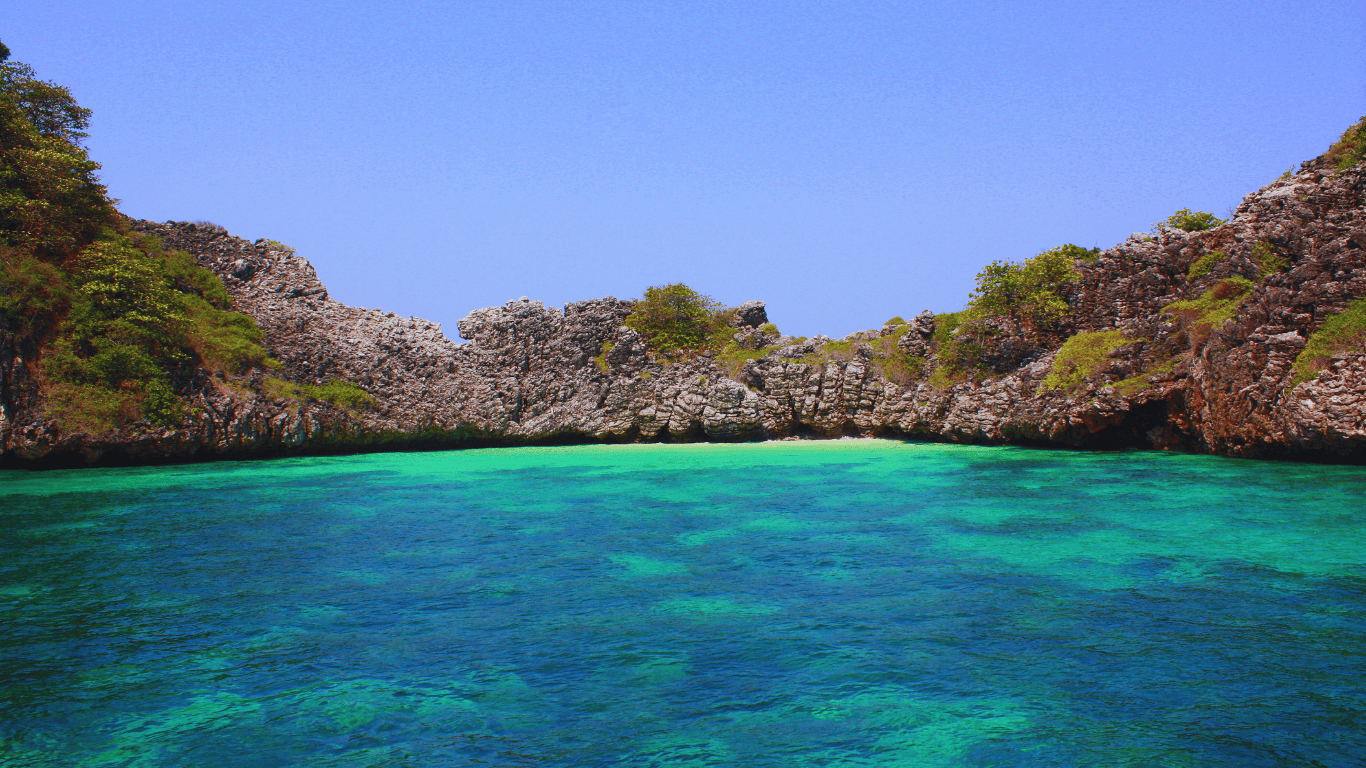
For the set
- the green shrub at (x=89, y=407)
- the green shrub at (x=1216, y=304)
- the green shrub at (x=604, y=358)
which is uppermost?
the green shrub at (x=1216, y=304)

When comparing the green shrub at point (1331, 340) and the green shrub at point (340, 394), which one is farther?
the green shrub at point (340, 394)

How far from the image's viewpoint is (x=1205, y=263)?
30781mm

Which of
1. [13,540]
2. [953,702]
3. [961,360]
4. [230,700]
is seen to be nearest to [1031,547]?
[953,702]

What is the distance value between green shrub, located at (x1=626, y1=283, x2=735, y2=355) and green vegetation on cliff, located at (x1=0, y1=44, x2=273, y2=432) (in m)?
20.5

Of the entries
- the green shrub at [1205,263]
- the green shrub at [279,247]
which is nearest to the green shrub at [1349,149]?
the green shrub at [1205,263]

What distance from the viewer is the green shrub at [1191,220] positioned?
120 ft

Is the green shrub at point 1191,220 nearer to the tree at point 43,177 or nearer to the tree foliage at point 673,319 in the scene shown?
the tree foliage at point 673,319

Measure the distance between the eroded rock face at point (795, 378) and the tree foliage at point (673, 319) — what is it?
1.12 m

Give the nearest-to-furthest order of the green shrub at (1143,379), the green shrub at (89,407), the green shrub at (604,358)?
the green shrub at (89,407)
the green shrub at (1143,379)
the green shrub at (604,358)

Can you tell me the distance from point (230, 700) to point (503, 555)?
688cm

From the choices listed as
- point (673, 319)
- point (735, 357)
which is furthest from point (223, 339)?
point (735, 357)

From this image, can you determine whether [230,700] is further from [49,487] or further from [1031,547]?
[49,487]

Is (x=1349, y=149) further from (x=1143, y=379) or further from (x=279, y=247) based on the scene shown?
(x=279, y=247)

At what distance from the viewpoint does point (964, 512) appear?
18406 mm
